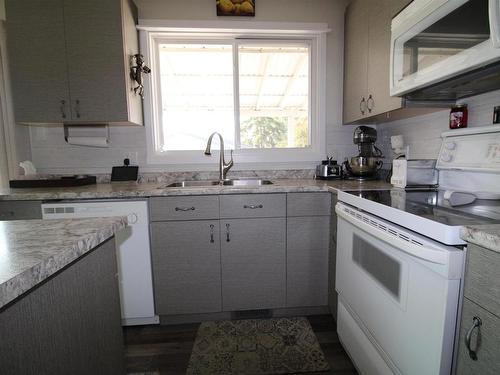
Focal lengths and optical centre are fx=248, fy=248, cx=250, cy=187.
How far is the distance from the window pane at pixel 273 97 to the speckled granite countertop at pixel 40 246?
1.69 m

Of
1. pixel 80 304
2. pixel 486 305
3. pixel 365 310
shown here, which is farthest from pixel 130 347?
pixel 486 305

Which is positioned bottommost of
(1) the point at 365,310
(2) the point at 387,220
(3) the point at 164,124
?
(1) the point at 365,310

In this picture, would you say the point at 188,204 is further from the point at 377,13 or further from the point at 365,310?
the point at 377,13

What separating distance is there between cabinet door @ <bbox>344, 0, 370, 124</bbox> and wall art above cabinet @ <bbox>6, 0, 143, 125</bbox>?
1.68m

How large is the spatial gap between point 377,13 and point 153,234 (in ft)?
6.49

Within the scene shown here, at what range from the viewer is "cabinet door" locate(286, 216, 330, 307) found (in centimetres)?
171

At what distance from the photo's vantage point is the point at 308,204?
169 centimetres

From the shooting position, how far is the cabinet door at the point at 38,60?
5.58ft

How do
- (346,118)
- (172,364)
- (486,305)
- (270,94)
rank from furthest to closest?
1. (270,94)
2. (346,118)
3. (172,364)
4. (486,305)

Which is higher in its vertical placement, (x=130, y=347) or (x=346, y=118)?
(x=346, y=118)

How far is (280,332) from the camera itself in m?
1.63

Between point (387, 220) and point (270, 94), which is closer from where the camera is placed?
point (387, 220)

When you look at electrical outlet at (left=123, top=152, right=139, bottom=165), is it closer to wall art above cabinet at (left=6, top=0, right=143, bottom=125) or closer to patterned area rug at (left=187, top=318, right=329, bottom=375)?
wall art above cabinet at (left=6, top=0, right=143, bottom=125)

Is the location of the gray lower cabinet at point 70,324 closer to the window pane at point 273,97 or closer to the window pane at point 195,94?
the window pane at point 195,94
